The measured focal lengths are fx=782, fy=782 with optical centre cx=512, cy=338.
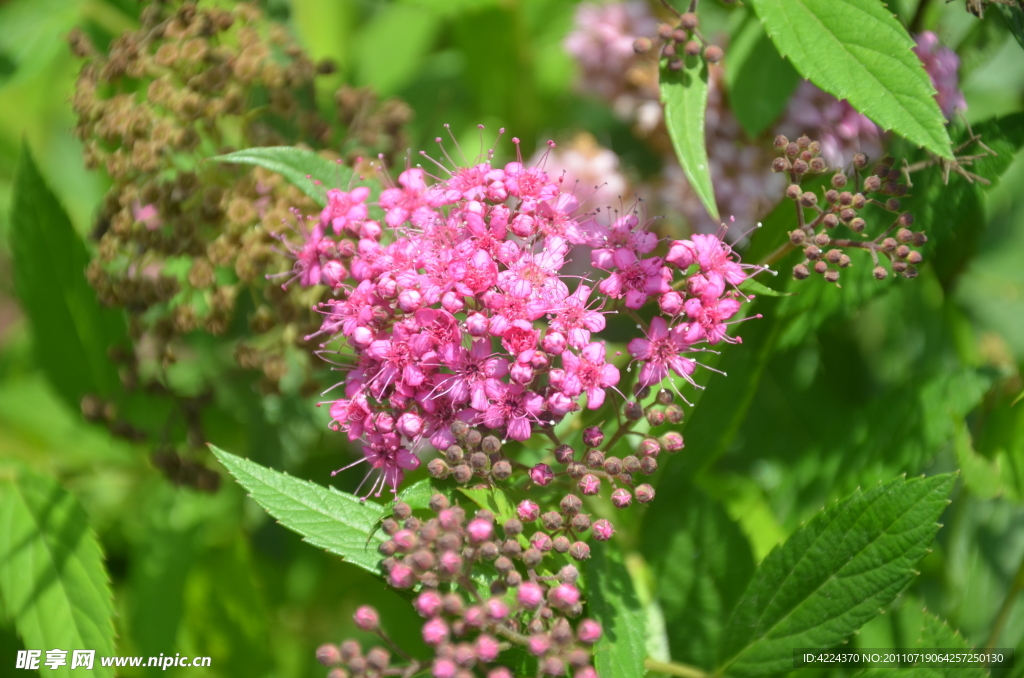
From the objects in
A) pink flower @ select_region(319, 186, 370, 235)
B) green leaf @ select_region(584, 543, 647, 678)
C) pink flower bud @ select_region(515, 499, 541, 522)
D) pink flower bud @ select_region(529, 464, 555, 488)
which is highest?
pink flower @ select_region(319, 186, 370, 235)

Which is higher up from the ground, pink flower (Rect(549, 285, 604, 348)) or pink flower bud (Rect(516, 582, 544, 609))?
pink flower (Rect(549, 285, 604, 348))

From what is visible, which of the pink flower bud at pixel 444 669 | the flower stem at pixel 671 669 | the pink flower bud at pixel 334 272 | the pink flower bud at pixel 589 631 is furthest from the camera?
the flower stem at pixel 671 669

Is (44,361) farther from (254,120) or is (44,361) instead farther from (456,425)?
(456,425)

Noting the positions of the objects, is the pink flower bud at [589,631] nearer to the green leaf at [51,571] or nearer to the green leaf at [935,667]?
the green leaf at [935,667]

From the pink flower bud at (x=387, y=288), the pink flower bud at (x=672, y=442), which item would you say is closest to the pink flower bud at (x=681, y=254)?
the pink flower bud at (x=672, y=442)

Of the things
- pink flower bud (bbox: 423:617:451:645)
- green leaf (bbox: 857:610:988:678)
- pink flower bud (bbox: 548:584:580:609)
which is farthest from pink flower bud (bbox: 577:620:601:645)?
green leaf (bbox: 857:610:988:678)

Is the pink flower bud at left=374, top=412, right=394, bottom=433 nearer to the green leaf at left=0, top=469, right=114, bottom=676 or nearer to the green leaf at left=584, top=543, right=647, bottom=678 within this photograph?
the green leaf at left=584, top=543, right=647, bottom=678

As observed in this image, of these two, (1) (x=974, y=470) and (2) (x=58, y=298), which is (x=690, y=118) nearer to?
(1) (x=974, y=470)
